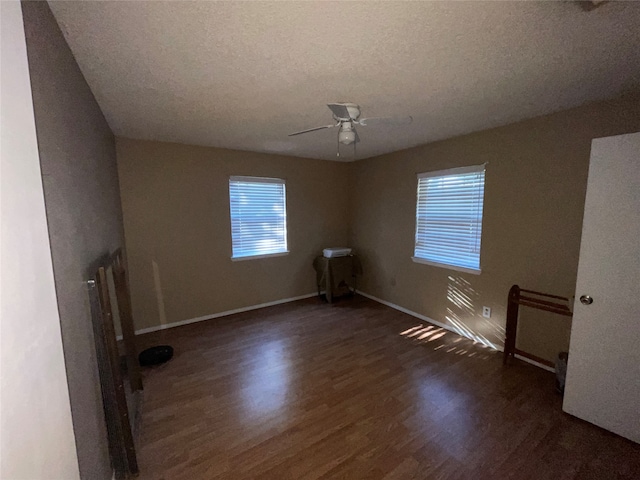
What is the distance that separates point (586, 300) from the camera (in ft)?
5.99

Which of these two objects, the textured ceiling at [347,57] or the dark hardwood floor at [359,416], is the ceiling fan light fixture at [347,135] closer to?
the textured ceiling at [347,57]

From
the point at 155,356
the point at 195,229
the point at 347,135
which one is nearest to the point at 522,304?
the point at 347,135

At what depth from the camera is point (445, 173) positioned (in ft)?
10.4

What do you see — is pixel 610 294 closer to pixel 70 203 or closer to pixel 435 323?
pixel 435 323

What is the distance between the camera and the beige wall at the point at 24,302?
0.64 meters

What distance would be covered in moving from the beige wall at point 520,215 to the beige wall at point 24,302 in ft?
10.9

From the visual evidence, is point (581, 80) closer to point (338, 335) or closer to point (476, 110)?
point (476, 110)

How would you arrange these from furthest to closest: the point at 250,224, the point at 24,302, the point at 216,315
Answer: the point at 250,224
the point at 216,315
the point at 24,302

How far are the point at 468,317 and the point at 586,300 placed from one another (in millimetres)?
1353

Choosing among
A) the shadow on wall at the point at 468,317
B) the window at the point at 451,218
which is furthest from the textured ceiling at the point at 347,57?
the shadow on wall at the point at 468,317

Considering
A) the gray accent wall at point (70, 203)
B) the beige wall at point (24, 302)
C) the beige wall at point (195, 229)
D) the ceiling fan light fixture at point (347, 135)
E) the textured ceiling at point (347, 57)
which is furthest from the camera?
the beige wall at point (195, 229)

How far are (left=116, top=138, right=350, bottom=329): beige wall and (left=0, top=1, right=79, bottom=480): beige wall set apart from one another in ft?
8.50

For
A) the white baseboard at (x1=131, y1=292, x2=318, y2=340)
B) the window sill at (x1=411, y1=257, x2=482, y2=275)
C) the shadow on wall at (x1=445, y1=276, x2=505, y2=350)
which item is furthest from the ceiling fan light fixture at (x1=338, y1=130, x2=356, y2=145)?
the white baseboard at (x1=131, y1=292, x2=318, y2=340)

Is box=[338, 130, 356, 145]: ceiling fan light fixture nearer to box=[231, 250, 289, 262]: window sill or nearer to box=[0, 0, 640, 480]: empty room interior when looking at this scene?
box=[0, 0, 640, 480]: empty room interior
